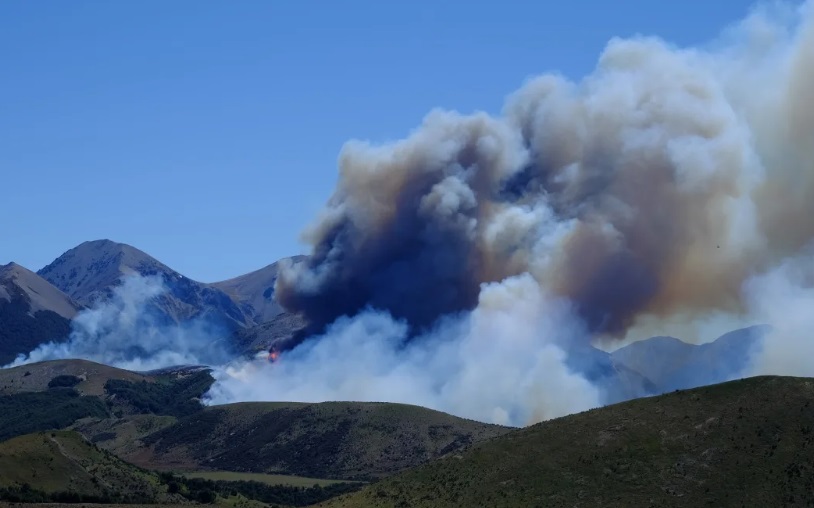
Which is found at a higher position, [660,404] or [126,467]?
[660,404]

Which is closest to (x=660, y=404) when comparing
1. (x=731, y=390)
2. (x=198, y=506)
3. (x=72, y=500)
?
(x=731, y=390)

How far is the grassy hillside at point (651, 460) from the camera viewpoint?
120 meters

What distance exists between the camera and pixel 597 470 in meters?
128

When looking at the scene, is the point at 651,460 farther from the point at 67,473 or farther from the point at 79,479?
the point at 67,473

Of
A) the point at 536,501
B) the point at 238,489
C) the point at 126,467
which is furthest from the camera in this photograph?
the point at 238,489

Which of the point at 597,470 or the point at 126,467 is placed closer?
the point at 597,470

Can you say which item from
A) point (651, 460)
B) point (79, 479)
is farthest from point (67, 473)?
point (651, 460)

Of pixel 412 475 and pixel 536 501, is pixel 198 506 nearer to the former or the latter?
pixel 412 475

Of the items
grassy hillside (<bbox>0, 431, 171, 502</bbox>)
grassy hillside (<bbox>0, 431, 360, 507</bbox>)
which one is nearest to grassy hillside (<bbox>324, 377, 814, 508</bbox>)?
grassy hillside (<bbox>0, 431, 360, 507</bbox>)

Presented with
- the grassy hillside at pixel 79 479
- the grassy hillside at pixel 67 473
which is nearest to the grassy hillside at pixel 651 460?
the grassy hillside at pixel 79 479

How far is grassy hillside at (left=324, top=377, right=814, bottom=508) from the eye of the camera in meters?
120

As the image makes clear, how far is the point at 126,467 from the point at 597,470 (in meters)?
73.0

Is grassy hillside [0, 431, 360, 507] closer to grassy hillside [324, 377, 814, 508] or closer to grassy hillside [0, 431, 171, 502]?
grassy hillside [0, 431, 171, 502]

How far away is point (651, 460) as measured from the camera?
127 meters
